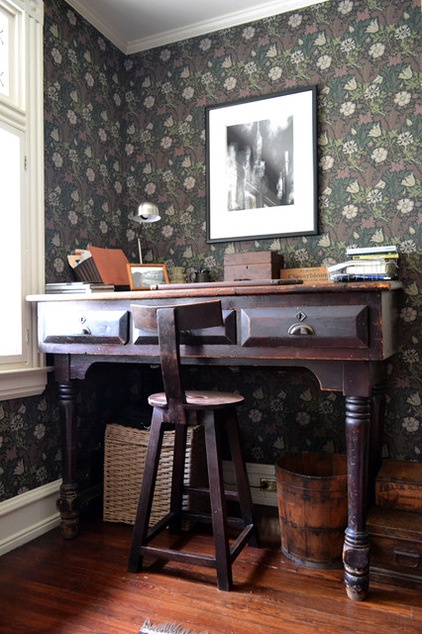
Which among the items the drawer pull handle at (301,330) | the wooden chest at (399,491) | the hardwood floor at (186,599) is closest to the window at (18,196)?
the hardwood floor at (186,599)

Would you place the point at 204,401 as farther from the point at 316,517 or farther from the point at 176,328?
the point at 316,517

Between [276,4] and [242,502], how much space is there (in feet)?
8.01

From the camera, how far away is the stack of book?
175 cm

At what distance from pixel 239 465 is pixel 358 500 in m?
0.50

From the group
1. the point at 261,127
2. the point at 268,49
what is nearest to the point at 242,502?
the point at 261,127

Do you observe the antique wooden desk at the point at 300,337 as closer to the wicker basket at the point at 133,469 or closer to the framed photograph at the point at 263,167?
the wicker basket at the point at 133,469

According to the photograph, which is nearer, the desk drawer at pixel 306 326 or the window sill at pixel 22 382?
the desk drawer at pixel 306 326

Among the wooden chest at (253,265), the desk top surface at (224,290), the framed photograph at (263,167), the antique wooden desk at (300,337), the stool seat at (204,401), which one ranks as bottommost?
the stool seat at (204,401)

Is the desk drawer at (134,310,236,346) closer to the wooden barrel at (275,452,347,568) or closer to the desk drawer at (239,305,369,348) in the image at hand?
the desk drawer at (239,305,369,348)

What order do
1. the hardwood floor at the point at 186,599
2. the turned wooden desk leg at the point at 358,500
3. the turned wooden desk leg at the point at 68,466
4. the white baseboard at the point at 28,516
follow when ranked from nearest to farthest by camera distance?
the hardwood floor at the point at 186,599
the turned wooden desk leg at the point at 358,500
the white baseboard at the point at 28,516
the turned wooden desk leg at the point at 68,466

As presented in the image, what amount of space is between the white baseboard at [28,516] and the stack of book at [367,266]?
159cm

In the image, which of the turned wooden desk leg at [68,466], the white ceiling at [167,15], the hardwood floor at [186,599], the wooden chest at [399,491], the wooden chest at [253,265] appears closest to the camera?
the hardwood floor at [186,599]

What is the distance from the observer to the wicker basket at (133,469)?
221cm

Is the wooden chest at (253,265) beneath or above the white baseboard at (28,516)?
above
